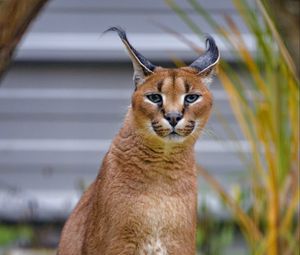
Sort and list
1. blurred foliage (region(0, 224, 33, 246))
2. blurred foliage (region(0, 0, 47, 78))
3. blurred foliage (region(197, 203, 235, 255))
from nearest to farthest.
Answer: blurred foliage (region(0, 0, 47, 78)), blurred foliage (region(197, 203, 235, 255)), blurred foliage (region(0, 224, 33, 246))

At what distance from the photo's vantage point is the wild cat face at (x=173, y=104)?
4.77m

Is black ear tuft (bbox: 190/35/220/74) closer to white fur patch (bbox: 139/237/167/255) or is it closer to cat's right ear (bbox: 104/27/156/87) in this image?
cat's right ear (bbox: 104/27/156/87)

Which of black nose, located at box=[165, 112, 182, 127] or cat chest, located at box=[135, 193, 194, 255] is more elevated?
black nose, located at box=[165, 112, 182, 127]

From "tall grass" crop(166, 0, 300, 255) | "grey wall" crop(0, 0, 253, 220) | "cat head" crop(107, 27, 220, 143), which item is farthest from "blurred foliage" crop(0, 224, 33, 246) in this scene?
"cat head" crop(107, 27, 220, 143)

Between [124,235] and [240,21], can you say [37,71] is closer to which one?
[240,21]

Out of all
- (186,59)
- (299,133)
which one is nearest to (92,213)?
(299,133)

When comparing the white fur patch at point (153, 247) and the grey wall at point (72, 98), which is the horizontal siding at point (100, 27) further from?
the white fur patch at point (153, 247)

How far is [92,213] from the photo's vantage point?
17.1 ft

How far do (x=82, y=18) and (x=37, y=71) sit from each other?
2.12 ft

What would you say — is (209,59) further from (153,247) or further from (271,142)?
(271,142)

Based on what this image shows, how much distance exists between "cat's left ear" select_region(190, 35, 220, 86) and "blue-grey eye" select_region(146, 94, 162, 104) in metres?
0.21

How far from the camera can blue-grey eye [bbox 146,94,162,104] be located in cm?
481

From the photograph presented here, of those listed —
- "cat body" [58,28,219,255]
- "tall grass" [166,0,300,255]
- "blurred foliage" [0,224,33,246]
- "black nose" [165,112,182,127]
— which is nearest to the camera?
"black nose" [165,112,182,127]

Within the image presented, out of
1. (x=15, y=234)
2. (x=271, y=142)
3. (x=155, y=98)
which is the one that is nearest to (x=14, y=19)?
(x=155, y=98)
